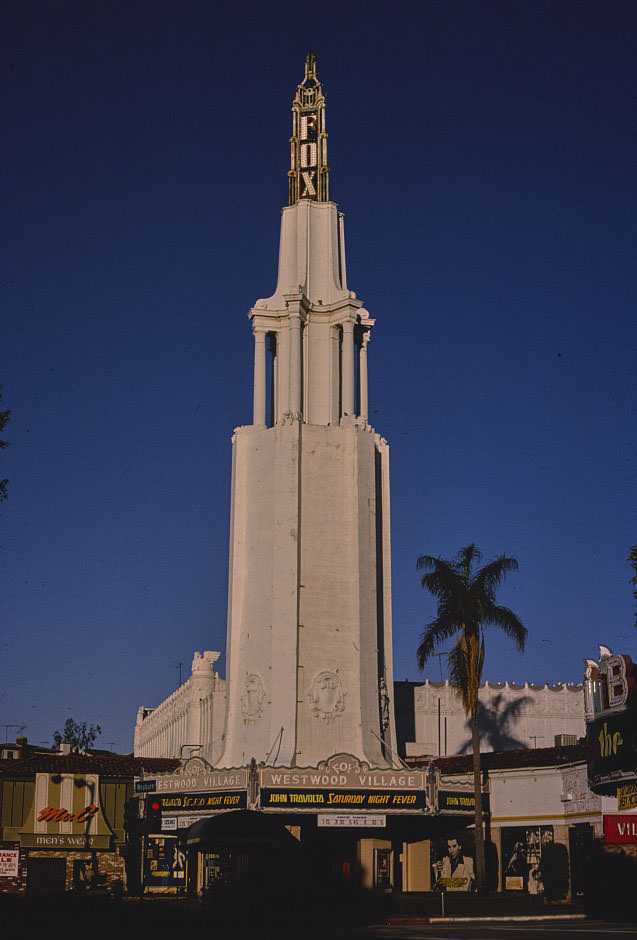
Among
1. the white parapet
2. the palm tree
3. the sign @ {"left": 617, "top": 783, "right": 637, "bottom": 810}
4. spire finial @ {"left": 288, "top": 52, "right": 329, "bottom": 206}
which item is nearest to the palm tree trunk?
the palm tree

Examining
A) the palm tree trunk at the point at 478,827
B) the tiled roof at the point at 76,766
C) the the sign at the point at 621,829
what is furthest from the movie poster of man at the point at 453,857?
the tiled roof at the point at 76,766

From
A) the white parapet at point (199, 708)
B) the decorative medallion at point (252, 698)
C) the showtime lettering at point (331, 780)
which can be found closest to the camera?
the showtime lettering at point (331, 780)

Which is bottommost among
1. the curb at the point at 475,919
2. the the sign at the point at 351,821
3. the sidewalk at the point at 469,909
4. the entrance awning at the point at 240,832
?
the curb at the point at 475,919

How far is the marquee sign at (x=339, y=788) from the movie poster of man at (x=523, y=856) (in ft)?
20.3

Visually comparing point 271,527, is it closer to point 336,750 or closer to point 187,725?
point 336,750

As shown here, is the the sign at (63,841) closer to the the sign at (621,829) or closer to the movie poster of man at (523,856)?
the movie poster of man at (523,856)

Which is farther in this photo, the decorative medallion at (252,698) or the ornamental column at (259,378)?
the ornamental column at (259,378)

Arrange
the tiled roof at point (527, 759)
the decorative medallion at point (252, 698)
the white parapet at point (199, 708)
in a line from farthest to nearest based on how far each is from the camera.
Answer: the white parapet at point (199, 708)
the decorative medallion at point (252, 698)
the tiled roof at point (527, 759)

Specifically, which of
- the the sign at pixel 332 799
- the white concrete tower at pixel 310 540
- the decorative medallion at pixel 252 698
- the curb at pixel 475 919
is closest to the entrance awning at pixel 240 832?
the curb at pixel 475 919

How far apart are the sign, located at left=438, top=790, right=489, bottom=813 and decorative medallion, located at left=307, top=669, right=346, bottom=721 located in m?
7.60

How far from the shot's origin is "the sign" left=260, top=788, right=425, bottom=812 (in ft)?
174

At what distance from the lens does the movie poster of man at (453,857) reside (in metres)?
60.8

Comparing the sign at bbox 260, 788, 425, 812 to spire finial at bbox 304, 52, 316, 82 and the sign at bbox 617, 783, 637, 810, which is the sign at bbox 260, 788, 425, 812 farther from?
spire finial at bbox 304, 52, 316, 82

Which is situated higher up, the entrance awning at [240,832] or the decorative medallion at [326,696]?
the decorative medallion at [326,696]
